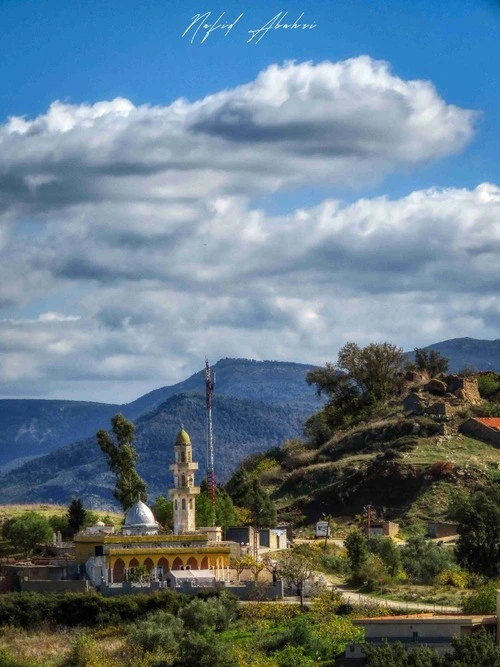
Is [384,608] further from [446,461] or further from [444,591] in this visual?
[446,461]

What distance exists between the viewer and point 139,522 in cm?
7881

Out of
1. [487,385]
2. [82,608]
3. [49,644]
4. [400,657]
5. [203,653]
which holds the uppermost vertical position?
[487,385]

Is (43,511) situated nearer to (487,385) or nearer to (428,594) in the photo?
(487,385)

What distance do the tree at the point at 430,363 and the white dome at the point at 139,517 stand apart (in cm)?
4575

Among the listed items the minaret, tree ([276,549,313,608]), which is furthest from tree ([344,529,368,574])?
the minaret

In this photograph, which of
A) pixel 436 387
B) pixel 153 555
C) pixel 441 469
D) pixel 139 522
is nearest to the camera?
pixel 153 555

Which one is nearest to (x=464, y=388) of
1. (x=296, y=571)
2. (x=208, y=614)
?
(x=296, y=571)

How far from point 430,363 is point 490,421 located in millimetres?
24862

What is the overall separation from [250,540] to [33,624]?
45.0 ft

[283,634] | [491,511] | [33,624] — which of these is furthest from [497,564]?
[33,624]

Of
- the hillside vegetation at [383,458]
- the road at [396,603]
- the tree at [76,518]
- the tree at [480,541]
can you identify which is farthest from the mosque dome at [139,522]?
the hillside vegetation at [383,458]

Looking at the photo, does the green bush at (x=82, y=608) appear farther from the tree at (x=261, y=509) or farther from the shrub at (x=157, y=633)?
the tree at (x=261, y=509)

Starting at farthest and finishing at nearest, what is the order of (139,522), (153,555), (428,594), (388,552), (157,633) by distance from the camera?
1. (139,522)
2. (388,552)
3. (153,555)
4. (428,594)
5. (157,633)

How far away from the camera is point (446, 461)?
9462 centimetres
